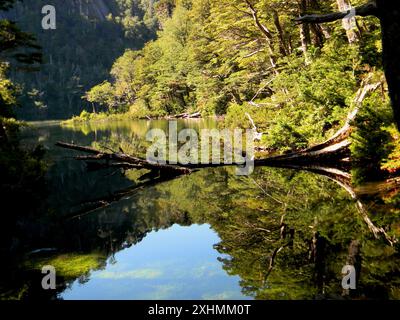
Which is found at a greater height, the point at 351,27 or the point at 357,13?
the point at 351,27

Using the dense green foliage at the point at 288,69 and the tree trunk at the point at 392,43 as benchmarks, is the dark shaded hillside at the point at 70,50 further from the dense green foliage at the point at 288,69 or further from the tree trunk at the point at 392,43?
the tree trunk at the point at 392,43

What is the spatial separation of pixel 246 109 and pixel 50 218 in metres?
18.6

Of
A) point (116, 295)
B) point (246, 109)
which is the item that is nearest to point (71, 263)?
point (116, 295)

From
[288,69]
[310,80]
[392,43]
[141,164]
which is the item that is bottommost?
[141,164]

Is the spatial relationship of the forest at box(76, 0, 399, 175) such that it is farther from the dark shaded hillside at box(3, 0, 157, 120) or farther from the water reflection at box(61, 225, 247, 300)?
the dark shaded hillside at box(3, 0, 157, 120)

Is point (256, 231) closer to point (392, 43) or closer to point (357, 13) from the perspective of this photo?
point (357, 13)

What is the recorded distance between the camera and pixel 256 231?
803 cm

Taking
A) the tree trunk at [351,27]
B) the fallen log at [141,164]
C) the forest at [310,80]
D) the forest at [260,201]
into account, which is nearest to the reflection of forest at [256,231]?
the forest at [260,201]

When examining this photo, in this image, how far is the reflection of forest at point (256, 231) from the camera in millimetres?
5715

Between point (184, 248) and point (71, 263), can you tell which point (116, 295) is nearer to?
point (71, 263)

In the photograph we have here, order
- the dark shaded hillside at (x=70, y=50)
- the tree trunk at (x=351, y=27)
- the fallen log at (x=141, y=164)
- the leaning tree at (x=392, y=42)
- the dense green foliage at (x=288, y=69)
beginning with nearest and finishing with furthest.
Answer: the leaning tree at (x=392, y=42), the fallen log at (x=141, y=164), the dense green foliage at (x=288, y=69), the tree trunk at (x=351, y=27), the dark shaded hillside at (x=70, y=50)

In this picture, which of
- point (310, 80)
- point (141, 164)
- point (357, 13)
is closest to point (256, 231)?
point (357, 13)

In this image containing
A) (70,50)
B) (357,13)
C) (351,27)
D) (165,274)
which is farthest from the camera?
(70,50)

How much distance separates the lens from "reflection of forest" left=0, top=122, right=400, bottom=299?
→ 5715 millimetres
